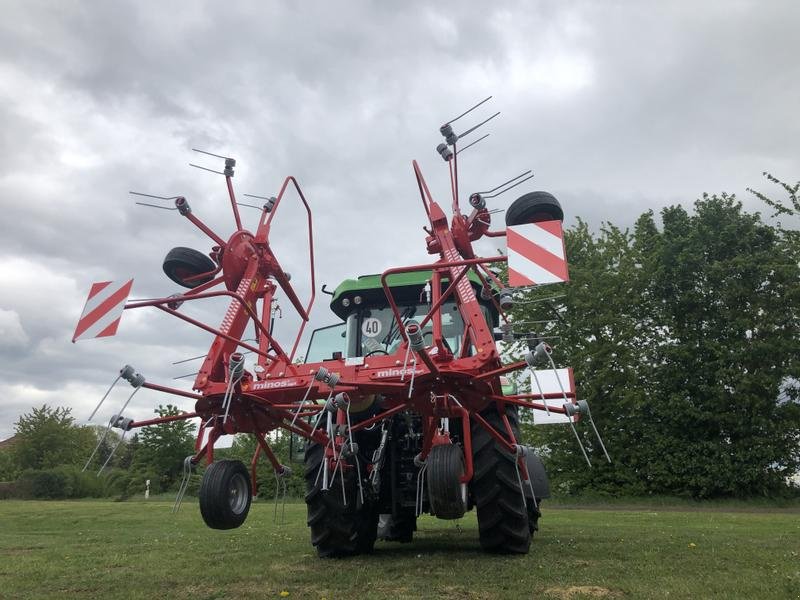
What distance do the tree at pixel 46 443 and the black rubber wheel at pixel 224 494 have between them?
42.5 meters

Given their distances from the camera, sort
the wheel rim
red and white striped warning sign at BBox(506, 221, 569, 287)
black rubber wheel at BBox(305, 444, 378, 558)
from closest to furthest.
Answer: red and white striped warning sign at BBox(506, 221, 569, 287) → the wheel rim → black rubber wheel at BBox(305, 444, 378, 558)

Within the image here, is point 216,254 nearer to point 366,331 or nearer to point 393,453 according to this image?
point 366,331

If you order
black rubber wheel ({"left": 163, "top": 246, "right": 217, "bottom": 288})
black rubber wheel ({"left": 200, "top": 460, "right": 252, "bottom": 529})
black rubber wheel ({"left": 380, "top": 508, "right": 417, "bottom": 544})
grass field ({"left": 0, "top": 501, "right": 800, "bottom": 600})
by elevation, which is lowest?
grass field ({"left": 0, "top": 501, "right": 800, "bottom": 600})

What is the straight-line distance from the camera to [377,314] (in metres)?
6.82

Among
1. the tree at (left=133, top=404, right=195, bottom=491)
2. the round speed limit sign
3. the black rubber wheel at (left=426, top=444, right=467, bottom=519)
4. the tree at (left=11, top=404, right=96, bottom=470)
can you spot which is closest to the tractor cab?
the round speed limit sign

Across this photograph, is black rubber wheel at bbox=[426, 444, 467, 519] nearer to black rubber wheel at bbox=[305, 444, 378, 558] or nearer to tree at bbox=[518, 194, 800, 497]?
black rubber wheel at bbox=[305, 444, 378, 558]

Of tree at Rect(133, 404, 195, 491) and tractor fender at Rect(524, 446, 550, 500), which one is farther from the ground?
tree at Rect(133, 404, 195, 491)

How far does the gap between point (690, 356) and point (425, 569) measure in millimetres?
19149

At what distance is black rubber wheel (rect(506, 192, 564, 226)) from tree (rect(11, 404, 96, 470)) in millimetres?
43869

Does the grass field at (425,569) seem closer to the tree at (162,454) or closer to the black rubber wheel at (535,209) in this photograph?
the black rubber wheel at (535,209)

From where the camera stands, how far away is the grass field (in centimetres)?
429

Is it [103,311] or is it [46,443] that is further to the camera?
[46,443]

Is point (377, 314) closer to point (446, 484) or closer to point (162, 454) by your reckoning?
point (446, 484)

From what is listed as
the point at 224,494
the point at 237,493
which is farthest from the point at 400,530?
the point at 224,494
